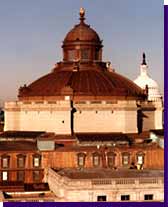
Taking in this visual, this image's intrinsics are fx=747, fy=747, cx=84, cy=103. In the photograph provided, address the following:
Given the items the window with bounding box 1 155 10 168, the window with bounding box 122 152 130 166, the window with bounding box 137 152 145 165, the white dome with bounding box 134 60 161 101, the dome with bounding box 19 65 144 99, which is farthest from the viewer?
the white dome with bounding box 134 60 161 101

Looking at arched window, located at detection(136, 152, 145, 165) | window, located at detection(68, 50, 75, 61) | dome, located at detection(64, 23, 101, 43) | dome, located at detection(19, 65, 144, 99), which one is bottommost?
arched window, located at detection(136, 152, 145, 165)

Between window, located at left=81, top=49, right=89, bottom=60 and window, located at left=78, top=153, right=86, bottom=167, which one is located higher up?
window, located at left=81, top=49, right=89, bottom=60

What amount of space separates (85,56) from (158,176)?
38.6 meters

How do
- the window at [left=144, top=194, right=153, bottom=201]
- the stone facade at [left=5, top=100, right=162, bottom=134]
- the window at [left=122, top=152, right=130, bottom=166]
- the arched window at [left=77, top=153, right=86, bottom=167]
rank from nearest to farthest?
the window at [left=144, top=194, right=153, bottom=201]
the arched window at [left=77, top=153, right=86, bottom=167]
the window at [left=122, top=152, right=130, bottom=166]
the stone facade at [left=5, top=100, right=162, bottom=134]

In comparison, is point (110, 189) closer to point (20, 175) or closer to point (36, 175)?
point (36, 175)

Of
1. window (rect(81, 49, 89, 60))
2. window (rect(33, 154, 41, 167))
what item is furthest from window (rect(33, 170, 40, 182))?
window (rect(81, 49, 89, 60))

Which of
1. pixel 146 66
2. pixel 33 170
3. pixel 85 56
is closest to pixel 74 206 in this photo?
pixel 33 170

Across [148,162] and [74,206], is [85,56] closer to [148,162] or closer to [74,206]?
[148,162]

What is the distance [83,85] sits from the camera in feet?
227

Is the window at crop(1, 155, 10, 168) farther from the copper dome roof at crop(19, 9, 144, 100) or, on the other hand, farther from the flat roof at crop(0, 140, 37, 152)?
the copper dome roof at crop(19, 9, 144, 100)

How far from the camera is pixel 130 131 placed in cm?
6862

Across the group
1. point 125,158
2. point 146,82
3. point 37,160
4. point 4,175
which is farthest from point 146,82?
point 4,175

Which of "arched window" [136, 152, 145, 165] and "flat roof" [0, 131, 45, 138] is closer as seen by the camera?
"arched window" [136, 152, 145, 165]

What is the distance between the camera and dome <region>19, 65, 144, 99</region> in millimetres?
68188
